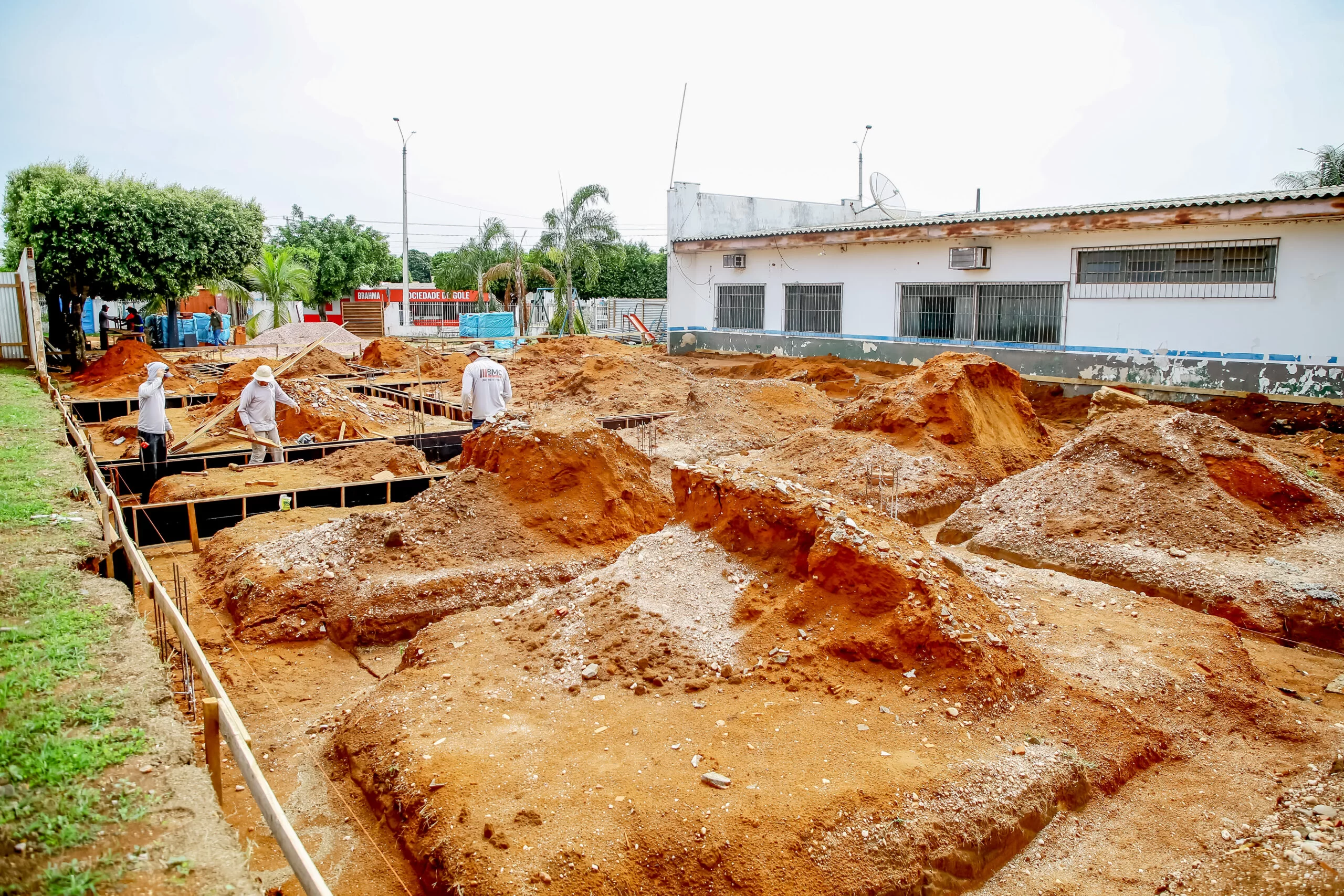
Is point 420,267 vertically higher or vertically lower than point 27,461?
higher

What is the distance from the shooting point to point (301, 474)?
12422 millimetres

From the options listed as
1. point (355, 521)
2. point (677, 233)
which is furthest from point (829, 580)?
point (677, 233)

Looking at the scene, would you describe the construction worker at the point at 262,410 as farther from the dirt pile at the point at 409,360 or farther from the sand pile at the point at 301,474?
the dirt pile at the point at 409,360

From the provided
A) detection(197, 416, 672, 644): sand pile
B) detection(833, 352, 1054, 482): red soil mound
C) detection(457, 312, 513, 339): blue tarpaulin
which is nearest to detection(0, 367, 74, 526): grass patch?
detection(197, 416, 672, 644): sand pile

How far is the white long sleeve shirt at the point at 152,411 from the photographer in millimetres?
11875

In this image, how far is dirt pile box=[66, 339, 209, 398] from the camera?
19.8 m

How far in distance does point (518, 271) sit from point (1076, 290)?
67.5 feet

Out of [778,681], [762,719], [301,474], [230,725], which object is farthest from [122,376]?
[762,719]

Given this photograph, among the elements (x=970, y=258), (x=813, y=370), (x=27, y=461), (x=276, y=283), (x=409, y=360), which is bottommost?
(x=27, y=461)

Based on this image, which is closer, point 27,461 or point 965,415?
point 27,461

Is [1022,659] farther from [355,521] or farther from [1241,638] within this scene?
[355,521]

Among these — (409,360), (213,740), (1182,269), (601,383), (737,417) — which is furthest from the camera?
(409,360)

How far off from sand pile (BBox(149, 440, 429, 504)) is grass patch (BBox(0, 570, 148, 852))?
17.9ft

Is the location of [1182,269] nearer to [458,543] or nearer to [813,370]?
[813,370]
